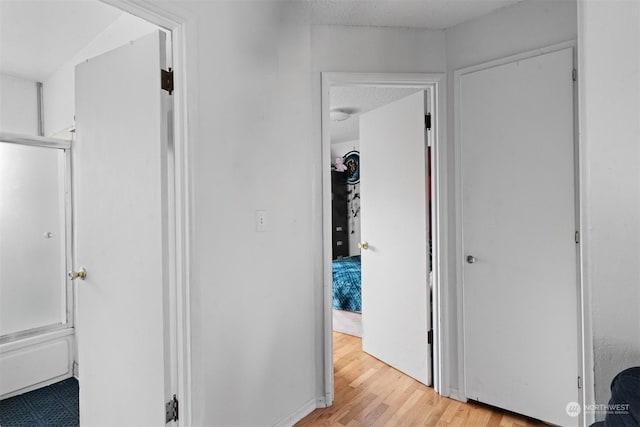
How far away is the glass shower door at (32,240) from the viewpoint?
8.06 ft

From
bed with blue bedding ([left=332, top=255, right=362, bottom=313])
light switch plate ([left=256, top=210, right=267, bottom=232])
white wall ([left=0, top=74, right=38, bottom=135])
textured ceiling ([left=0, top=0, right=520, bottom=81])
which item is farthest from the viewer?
bed with blue bedding ([left=332, top=255, right=362, bottom=313])

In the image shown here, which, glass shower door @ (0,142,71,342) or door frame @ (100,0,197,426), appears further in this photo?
glass shower door @ (0,142,71,342)

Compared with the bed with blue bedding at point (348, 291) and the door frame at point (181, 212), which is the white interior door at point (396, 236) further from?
the door frame at point (181, 212)

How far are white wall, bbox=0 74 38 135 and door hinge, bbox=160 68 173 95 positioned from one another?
232 cm

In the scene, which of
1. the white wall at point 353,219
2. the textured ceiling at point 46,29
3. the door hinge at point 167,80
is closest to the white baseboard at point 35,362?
the textured ceiling at point 46,29

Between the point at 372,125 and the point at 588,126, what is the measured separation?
1791 mm

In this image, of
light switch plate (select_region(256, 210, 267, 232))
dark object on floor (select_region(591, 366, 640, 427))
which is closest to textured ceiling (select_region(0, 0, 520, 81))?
light switch plate (select_region(256, 210, 267, 232))

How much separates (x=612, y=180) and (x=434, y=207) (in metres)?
1.19

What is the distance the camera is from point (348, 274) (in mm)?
3576

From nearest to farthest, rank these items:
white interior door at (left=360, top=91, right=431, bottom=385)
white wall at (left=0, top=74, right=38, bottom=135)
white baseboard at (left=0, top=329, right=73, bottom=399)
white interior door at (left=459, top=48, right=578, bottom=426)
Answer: white interior door at (left=459, top=48, right=578, bottom=426), white baseboard at (left=0, top=329, right=73, bottom=399), white interior door at (left=360, top=91, right=431, bottom=385), white wall at (left=0, top=74, right=38, bottom=135)

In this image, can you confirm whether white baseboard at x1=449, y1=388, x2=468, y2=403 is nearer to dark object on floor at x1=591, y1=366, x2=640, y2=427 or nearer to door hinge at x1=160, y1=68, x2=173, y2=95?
dark object on floor at x1=591, y1=366, x2=640, y2=427

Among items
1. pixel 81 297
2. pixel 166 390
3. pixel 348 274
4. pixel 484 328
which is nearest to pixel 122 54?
pixel 81 297

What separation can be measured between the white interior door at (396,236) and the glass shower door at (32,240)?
2.31 meters

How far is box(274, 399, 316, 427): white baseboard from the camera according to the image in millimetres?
1923
